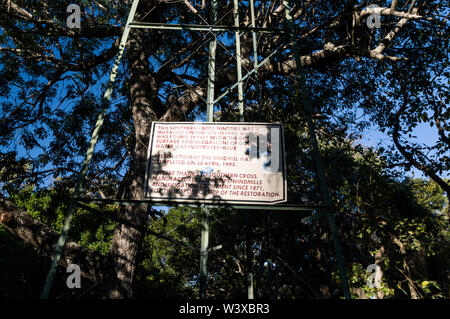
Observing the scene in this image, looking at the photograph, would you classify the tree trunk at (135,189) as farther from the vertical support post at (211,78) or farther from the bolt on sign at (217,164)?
the vertical support post at (211,78)

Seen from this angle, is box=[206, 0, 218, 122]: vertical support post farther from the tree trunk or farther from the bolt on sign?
the tree trunk

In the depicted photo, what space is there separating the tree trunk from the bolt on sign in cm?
73

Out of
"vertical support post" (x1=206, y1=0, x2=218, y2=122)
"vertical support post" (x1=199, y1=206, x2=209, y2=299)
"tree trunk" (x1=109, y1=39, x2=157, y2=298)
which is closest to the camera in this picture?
"vertical support post" (x1=199, y1=206, x2=209, y2=299)

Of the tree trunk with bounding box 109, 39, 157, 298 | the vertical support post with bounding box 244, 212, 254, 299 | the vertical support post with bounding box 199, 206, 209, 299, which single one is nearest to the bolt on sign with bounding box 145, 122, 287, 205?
the vertical support post with bounding box 199, 206, 209, 299

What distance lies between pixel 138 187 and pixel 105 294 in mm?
1828

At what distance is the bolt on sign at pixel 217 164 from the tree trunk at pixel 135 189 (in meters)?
0.73

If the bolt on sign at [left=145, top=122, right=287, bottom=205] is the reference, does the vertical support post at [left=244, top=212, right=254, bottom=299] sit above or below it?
below

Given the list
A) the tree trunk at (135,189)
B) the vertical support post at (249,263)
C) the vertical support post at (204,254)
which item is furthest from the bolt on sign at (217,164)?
the vertical support post at (249,263)

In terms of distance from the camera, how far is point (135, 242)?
14.8ft

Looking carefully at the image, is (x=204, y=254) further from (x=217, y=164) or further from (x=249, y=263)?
(x=217, y=164)

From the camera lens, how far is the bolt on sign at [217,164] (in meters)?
2.97

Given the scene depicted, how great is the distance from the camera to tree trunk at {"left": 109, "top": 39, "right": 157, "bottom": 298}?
4188 mm

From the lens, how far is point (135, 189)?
4797 mm
